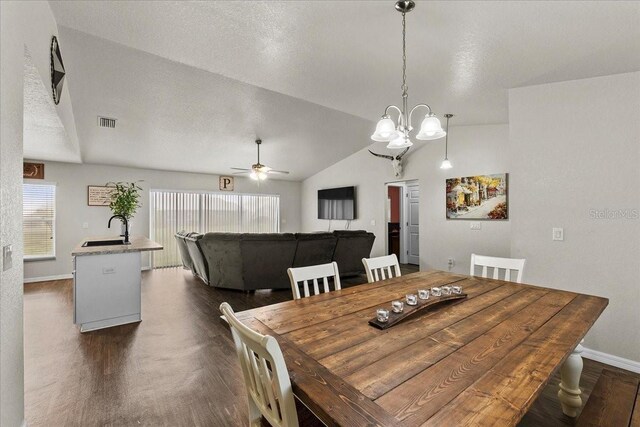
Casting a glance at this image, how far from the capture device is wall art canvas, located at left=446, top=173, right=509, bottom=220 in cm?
467

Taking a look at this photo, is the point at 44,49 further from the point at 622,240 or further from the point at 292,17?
the point at 622,240

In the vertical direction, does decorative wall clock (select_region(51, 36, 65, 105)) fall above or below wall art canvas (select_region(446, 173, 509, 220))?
above

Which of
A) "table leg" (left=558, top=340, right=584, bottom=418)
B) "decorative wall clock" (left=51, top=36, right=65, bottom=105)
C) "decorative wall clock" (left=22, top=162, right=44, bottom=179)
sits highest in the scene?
"decorative wall clock" (left=51, top=36, right=65, bottom=105)

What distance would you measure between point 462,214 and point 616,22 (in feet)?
11.8

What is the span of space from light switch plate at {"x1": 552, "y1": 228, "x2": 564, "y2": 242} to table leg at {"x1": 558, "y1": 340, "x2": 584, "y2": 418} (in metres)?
1.25

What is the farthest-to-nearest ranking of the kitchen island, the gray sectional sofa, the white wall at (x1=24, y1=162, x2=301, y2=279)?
the white wall at (x1=24, y1=162, x2=301, y2=279), the gray sectional sofa, the kitchen island

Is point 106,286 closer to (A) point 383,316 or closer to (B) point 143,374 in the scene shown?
(B) point 143,374

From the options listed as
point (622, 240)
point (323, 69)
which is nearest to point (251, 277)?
point (323, 69)

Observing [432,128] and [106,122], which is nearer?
[432,128]

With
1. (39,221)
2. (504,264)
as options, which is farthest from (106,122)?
(504,264)

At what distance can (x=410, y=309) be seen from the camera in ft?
4.86

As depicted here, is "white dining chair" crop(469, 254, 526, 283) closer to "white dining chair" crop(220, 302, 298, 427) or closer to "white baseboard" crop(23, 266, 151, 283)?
"white dining chair" crop(220, 302, 298, 427)

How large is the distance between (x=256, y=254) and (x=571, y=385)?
366cm

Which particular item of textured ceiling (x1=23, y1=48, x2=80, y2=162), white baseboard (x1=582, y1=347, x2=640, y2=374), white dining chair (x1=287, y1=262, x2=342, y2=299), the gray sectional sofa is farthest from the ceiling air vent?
white baseboard (x1=582, y1=347, x2=640, y2=374)
